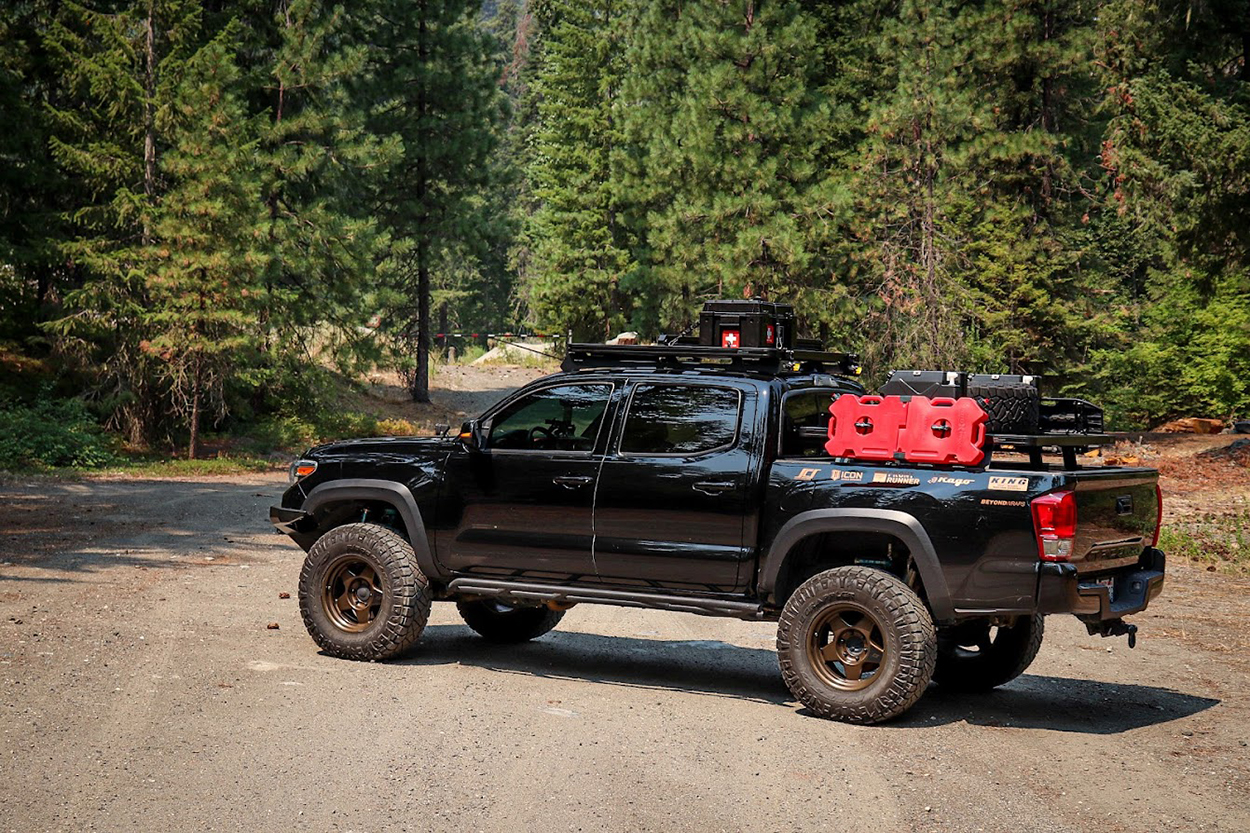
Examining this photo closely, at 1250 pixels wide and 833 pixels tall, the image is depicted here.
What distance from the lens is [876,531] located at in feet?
25.0

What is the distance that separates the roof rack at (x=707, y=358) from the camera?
27.8 feet

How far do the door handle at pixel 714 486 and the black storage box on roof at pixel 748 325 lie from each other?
7.69 feet

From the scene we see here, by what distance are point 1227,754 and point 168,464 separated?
71.0ft

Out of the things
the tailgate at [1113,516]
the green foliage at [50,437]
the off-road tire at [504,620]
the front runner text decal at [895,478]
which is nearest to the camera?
the tailgate at [1113,516]

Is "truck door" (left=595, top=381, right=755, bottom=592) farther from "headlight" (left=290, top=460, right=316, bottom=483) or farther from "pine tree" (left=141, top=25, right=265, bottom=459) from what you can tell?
"pine tree" (left=141, top=25, right=265, bottom=459)

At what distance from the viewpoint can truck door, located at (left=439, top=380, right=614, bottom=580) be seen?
8555mm

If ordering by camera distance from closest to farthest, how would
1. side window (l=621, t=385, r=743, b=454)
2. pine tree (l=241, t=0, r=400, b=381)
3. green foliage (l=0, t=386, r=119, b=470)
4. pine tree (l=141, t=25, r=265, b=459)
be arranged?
side window (l=621, t=385, r=743, b=454)
green foliage (l=0, t=386, r=119, b=470)
pine tree (l=141, t=25, r=265, b=459)
pine tree (l=241, t=0, r=400, b=381)

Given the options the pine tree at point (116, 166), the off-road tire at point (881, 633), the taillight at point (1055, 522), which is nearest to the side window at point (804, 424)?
the off-road tire at point (881, 633)

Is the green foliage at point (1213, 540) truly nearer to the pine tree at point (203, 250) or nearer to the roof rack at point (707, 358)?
the roof rack at point (707, 358)

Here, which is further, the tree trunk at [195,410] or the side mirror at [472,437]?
the tree trunk at [195,410]

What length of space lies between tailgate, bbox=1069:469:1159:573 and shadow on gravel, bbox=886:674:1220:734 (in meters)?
1.01

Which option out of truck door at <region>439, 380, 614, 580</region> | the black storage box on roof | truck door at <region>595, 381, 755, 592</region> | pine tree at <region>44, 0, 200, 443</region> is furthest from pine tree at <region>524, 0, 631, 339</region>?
truck door at <region>595, 381, 755, 592</region>

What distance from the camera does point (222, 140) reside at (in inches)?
1022

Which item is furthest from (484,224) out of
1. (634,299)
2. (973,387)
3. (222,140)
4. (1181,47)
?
(973,387)
